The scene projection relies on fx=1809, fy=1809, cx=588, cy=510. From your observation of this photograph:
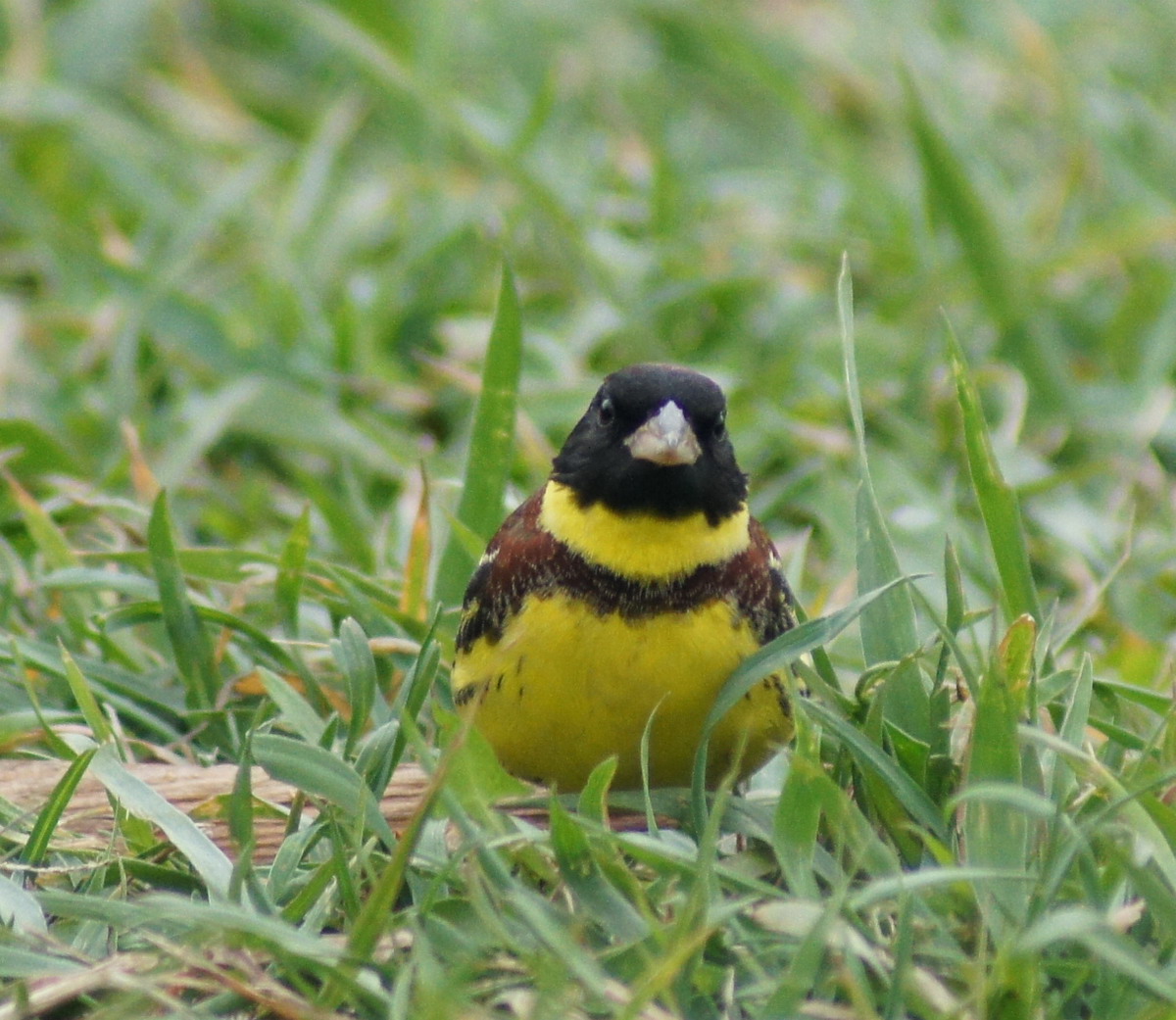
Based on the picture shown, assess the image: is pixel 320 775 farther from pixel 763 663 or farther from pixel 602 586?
pixel 763 663

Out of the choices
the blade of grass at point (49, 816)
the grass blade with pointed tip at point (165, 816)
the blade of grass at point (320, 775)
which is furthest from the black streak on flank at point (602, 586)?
the blade of grass at point (49, 816)

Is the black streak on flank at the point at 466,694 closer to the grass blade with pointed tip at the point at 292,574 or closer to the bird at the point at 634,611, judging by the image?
the bird at the point at 634,611

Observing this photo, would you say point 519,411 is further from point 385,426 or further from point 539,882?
point 539,882

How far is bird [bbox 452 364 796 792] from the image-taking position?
9.88 feet

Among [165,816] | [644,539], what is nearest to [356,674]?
[165,816]

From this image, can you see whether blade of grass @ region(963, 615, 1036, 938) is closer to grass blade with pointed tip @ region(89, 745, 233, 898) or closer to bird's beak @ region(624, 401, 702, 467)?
bird's beak @ region(624, 401, 702, 467)

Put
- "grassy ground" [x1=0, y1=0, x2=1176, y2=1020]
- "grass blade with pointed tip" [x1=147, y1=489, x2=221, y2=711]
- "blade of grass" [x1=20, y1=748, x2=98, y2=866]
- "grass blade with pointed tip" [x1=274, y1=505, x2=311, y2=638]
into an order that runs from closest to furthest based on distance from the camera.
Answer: "grassy ground" [x1=0, y1=0, x2=1176, y2=1020], "blade of grass" [x1=20, y1=748, x2=98, y2=866], "grass blade with pointed tip" [x1=147, y1=489, x2=221, y2=711], "grass blade with pointed tip" [x1=274, y1=505, x2=311, y2=638]

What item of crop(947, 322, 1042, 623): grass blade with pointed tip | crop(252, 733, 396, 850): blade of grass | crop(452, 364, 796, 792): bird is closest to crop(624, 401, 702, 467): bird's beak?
crop(452, 364, 796, 792): bird

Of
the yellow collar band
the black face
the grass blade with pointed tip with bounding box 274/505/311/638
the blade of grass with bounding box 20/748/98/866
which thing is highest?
the black face

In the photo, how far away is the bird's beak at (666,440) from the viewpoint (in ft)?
10.0

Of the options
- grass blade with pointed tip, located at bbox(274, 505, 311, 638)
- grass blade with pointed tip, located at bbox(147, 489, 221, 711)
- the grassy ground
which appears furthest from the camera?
grass blade with pointed tip, located at bbox(274, 505, 311, 638)

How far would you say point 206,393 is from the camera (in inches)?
194

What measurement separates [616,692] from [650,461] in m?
0.42

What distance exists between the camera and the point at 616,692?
299 cm
